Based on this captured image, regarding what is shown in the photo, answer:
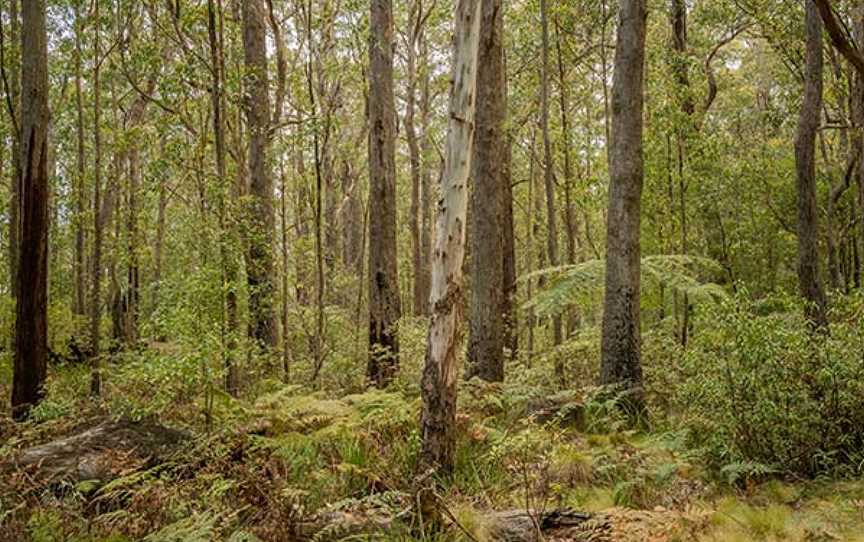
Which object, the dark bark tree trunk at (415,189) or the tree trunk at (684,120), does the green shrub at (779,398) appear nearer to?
the tree trunk at (684,120)

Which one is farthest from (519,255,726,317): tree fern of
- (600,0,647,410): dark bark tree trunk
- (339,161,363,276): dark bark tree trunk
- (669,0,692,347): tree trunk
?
(339,161,363,276): dark bark tree trunk

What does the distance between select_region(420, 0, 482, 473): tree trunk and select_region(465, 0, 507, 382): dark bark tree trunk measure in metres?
4.22

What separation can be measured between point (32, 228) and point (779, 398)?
8.91 metres

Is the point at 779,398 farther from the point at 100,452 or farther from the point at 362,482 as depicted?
the point at 100,452

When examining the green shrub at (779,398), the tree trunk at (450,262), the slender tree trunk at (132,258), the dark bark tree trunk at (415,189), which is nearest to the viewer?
the tree trunk at (450,262)

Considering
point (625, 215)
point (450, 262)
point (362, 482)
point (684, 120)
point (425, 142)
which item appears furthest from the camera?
point (425, 142)

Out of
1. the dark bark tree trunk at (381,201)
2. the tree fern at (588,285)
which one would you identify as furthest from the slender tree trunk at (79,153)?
the tree fern at (588,285)

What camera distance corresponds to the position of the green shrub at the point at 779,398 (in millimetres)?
4586

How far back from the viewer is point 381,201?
10609 millimetres

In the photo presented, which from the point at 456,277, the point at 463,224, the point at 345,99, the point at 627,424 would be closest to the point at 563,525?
the point at 456,277

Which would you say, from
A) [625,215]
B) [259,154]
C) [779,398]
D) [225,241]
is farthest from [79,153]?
[779,398]

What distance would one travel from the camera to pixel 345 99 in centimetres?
2917

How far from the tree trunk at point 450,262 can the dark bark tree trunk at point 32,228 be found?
6876 millimetres

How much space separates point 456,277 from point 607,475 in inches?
80.2
